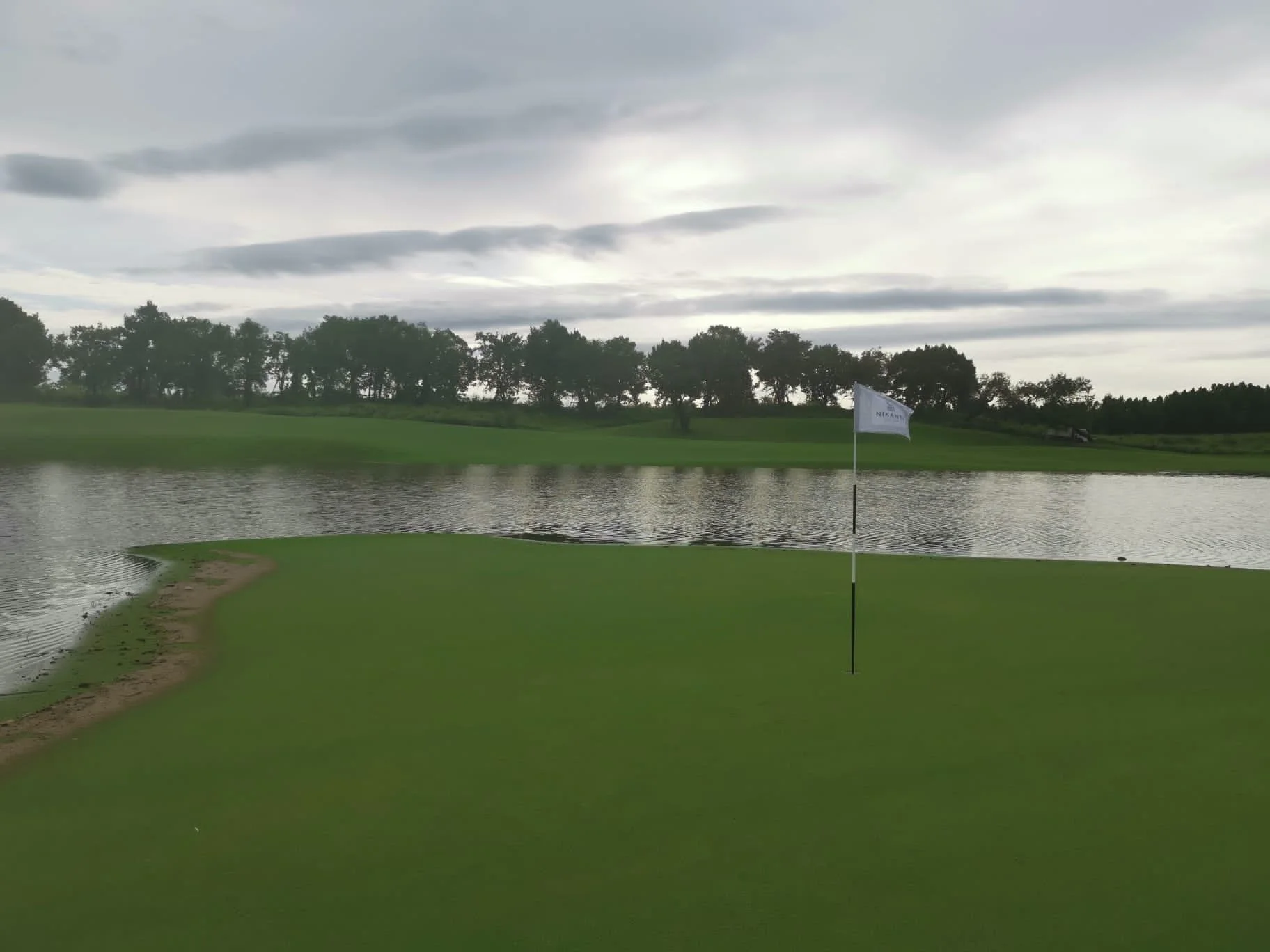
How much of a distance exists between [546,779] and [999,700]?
5.05 m

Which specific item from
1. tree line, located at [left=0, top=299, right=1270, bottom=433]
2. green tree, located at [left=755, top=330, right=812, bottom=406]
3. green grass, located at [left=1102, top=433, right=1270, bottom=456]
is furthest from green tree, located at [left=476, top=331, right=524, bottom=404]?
green grass, located at [left=1102, top=433, right=1270, bottom=456]

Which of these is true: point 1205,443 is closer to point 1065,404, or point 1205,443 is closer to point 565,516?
point 1065,404

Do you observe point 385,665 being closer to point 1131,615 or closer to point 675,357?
point 1131,615

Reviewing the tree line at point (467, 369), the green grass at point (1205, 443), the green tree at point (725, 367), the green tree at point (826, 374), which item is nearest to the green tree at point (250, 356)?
the tree line at point (467, 369)

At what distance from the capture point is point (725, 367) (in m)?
122

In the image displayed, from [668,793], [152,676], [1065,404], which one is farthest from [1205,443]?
[152,676]

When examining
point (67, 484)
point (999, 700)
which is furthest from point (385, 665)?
point (67, 484)

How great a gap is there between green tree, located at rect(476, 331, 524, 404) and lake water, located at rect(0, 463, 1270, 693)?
4159 inches

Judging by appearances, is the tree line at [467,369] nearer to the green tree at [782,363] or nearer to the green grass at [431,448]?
the green tree at [782,363]

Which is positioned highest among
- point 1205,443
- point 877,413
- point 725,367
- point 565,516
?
point 725,367

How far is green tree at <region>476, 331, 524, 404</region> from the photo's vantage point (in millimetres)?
153500

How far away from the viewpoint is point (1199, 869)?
610 cm

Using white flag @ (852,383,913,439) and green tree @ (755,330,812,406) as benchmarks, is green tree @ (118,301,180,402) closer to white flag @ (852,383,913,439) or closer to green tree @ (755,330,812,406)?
green tree @ (755,330,812,406)

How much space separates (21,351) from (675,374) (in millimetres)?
92236
